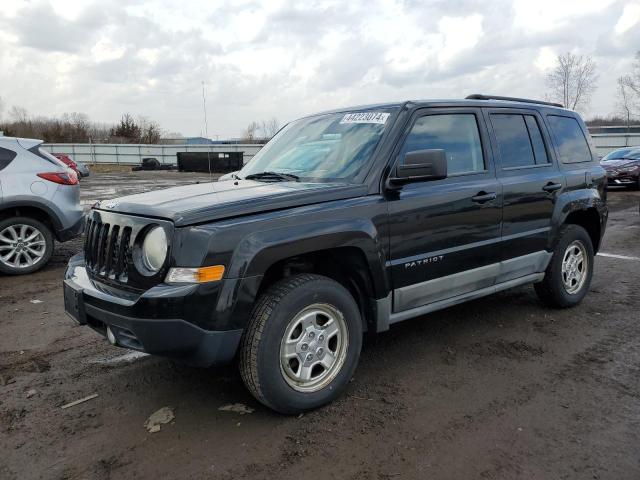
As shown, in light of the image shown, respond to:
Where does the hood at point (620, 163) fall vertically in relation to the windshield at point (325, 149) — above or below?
below

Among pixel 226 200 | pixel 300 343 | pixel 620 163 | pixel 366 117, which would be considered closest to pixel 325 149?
pixel 366 117

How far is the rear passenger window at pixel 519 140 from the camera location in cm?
443

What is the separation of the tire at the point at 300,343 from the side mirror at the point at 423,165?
853mm

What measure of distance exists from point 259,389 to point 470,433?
121cm

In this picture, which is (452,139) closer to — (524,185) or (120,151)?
(524,185)

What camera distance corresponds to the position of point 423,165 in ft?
11.2

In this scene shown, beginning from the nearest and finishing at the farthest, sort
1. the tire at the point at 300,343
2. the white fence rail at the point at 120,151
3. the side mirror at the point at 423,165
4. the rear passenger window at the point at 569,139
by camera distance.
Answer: the tire at the point at 300,343
the side mirror at the point at 423,165
the rear passenger window at the point at 569,139
the white fence rail at the point at 120,151

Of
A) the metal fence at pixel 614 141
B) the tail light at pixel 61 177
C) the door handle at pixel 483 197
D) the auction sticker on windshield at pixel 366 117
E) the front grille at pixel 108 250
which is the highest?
the metal fence at pixel 614 141

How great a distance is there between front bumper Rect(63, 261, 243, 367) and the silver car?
15.0 feet

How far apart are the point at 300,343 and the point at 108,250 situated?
1286 mm

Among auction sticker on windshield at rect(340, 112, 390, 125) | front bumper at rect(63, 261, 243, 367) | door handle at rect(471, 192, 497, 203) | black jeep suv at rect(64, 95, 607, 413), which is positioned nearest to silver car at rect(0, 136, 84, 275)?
black jeep suv at rect(64, 95, 607, 413)

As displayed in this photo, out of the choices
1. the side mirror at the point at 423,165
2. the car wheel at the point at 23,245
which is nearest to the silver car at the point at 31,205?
the car wheel at the point at 23,245

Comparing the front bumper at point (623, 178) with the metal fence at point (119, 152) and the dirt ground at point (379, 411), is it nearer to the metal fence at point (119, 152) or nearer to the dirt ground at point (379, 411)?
the dirt ground at point (379, 411)

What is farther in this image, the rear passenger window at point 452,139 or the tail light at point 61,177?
the tail light at point 61,177
